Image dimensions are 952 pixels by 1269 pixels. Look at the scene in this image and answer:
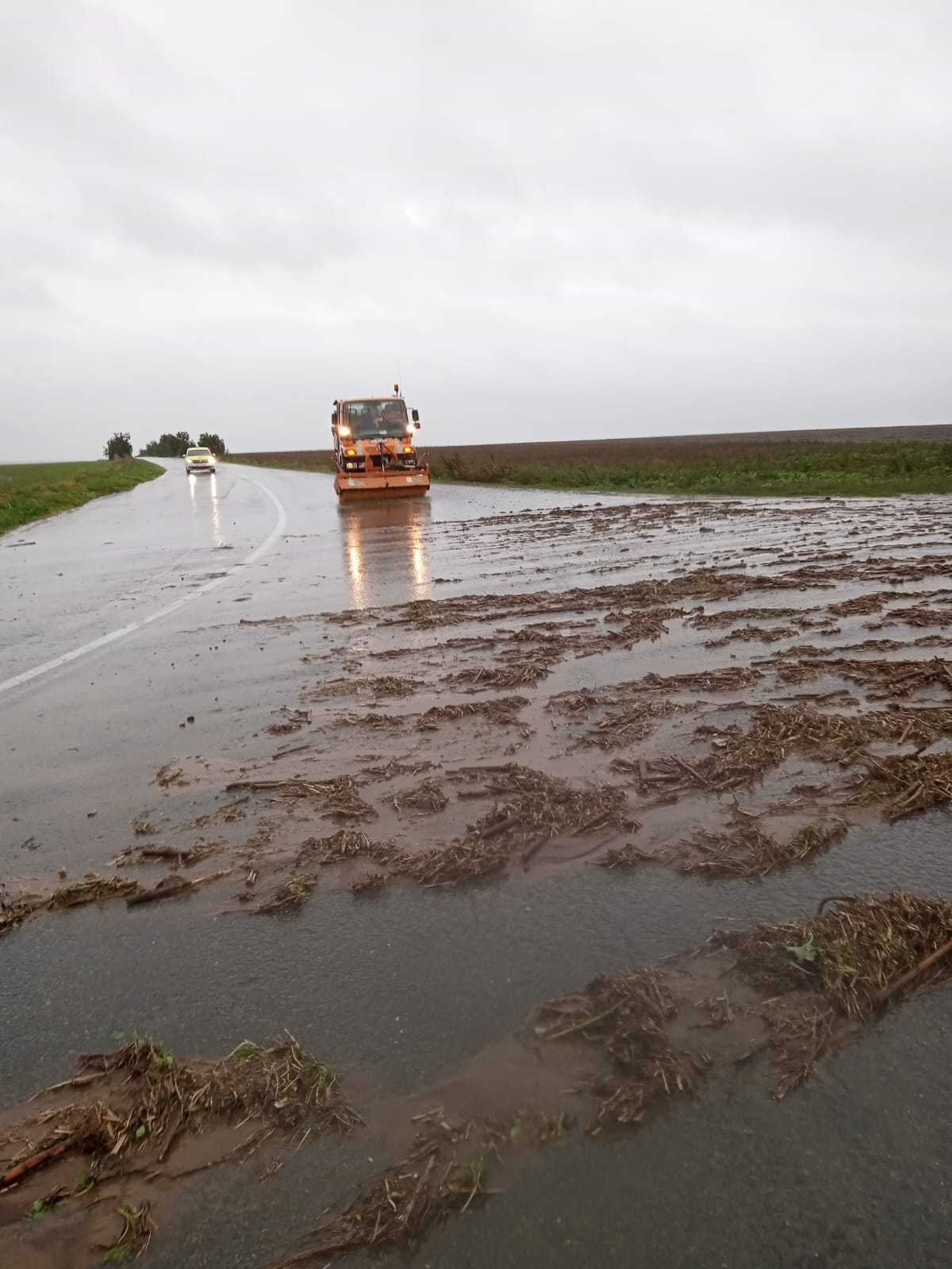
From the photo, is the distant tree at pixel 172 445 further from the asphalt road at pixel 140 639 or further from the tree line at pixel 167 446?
the asphalt road at pixel 140 639

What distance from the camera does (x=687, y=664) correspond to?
631 cm

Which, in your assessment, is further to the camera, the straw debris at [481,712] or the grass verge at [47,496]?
the grass verge at [47,496]

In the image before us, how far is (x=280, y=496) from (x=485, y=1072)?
102 ft

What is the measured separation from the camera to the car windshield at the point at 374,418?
84.8 feet

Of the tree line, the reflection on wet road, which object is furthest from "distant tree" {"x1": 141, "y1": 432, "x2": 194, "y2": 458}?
the reflection on wet road

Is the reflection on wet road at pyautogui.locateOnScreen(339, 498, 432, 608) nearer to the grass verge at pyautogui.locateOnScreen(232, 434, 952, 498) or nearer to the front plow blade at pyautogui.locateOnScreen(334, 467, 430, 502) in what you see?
the front plow blade at pyautogui.locateOnScreen(334, 467, 430, 502)

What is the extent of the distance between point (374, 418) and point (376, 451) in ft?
4.80

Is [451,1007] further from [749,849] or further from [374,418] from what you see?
[374,418]

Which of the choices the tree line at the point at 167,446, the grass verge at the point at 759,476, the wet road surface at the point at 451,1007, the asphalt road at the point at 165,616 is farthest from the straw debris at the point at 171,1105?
the tree line at the point at 167,446

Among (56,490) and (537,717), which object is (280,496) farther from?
(537,717)

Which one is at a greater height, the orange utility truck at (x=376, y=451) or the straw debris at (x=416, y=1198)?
the orange utility truck at (x=376, y=451)

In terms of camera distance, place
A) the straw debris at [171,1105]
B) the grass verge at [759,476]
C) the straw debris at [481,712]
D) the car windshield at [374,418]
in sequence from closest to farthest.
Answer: the straw debris at [171,1105] < the straw debris at [481,712] < the grass verge at [759,476] < the car windshield at [374,418]

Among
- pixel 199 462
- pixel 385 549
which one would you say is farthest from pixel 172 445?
pixel 385 549

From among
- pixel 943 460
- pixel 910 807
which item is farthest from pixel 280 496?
pixel 910 807
